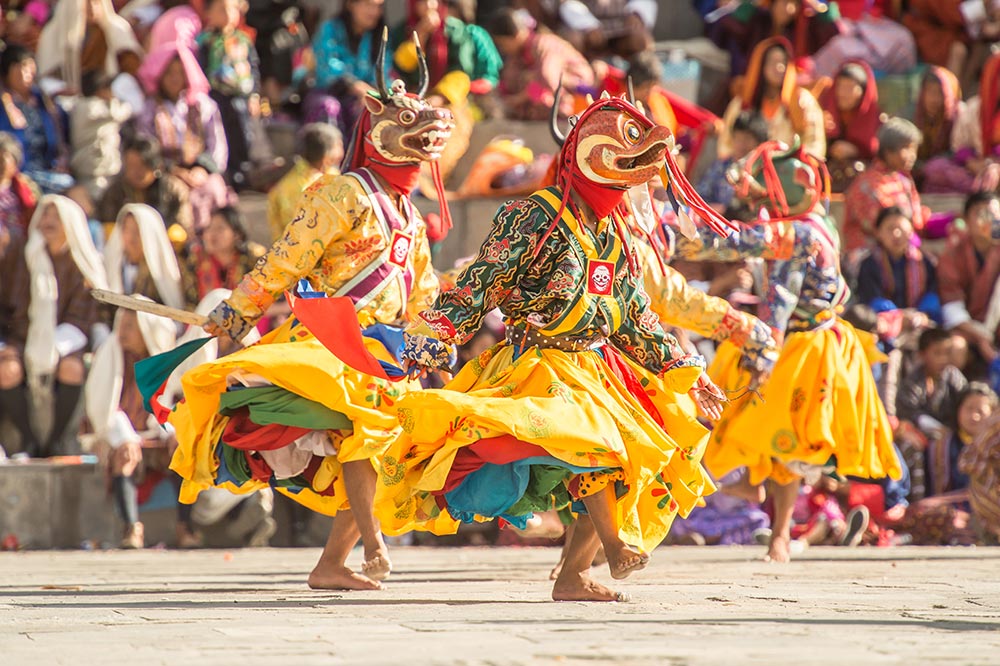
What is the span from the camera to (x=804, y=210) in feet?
27.4

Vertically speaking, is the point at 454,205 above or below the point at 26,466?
above

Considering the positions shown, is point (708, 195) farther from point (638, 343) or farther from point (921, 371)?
point (638, 343)

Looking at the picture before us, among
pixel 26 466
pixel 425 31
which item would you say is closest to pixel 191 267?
pixel 26 466

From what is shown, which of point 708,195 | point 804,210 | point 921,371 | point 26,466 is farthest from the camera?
point 708,195

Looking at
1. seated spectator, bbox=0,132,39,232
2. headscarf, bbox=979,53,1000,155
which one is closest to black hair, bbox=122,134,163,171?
seated spectator, bbox=0,132,39,232

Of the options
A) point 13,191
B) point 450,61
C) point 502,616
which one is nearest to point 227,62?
point 450,61

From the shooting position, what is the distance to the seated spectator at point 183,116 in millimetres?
11141

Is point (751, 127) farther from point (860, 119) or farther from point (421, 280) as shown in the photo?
point (421, 280)

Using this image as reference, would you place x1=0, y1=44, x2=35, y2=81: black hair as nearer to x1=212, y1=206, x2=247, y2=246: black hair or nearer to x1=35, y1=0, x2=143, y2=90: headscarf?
x1=35, y1=0, x2=143, y2=90: headscarf

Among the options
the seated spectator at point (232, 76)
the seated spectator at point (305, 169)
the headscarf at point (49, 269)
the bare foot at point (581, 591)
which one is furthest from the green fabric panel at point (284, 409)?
the seated spectator at point (232, 76)

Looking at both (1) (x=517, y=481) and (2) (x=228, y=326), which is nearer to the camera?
(1) (x=517, y=481)

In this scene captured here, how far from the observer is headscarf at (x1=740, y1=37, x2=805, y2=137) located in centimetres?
1148

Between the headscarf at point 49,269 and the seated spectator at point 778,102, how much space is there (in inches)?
156

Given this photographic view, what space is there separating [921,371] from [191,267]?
13.6ft
